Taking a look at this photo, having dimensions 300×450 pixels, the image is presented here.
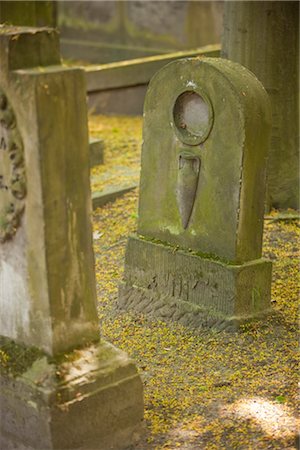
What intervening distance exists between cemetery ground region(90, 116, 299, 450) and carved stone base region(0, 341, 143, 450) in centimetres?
20

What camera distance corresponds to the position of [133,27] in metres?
13.5

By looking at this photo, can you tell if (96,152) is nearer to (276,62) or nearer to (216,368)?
(276,62)

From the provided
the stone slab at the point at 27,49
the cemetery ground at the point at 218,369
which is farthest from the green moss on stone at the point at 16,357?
the stone slab at the point at 27,49

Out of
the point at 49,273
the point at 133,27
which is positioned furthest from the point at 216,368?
the point at 133,27

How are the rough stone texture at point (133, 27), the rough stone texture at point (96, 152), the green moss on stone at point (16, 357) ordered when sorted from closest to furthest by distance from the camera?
the green moss on stone at point (16, 357), the rough stone texture at point (96, 152), the rough stone texture at point (133, 27)

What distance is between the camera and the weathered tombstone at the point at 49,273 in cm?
440

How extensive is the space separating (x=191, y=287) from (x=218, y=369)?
718 millimetres

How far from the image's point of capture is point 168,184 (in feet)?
20.9

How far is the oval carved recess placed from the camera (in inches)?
175

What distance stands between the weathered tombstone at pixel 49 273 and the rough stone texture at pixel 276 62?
11.6 ft

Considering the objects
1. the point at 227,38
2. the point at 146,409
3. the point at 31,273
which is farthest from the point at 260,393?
the point at 227,38

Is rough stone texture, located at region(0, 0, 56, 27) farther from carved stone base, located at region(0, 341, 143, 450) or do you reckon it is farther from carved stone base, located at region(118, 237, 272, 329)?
carved stone base, located at region(0, 341, 143, 450)

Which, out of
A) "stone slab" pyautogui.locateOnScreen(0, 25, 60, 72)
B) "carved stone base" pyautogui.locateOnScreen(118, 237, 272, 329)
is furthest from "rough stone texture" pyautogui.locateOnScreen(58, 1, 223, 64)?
"stone slab" pyautogui.locateOnScreen(0, 25, 60, 72)

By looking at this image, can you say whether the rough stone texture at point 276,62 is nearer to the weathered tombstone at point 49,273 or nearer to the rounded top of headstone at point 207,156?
the rounded top of headstone at point 207,156
